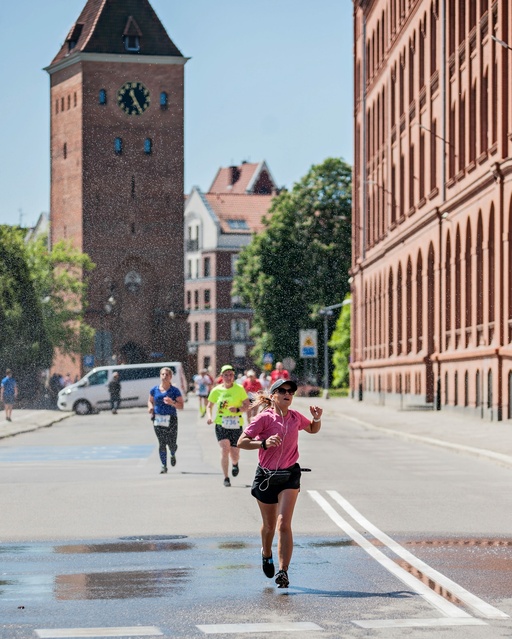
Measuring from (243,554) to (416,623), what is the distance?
3861 mm

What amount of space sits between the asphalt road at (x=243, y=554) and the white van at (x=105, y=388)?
37.5 metres

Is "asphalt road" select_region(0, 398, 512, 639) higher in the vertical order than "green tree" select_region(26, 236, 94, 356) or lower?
lower

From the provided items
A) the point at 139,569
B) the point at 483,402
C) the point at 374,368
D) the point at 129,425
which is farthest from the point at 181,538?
the point at 374,368

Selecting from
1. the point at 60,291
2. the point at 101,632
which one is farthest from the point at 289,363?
the point at 101,632

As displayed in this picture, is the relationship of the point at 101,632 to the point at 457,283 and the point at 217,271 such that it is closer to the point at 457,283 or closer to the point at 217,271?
the point at 457,283

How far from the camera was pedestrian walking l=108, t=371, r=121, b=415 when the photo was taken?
199 ft

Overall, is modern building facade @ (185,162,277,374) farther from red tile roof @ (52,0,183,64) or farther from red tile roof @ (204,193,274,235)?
red tile roof @ (52,0,183,64)

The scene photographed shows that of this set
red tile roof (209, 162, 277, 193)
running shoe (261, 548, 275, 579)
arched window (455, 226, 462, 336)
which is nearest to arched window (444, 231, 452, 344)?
arched window (455, 226, 462, 336)

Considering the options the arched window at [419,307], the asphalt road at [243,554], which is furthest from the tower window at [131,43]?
the asphalt road at [243,554]

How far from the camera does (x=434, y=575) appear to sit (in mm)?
11000

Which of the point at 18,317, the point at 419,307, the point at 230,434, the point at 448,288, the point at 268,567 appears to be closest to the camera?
the point at 268,567

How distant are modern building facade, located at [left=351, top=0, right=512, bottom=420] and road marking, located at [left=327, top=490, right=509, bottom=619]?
19980 mm

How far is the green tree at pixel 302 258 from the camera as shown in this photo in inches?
3767

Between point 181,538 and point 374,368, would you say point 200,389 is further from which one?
point 181,538
